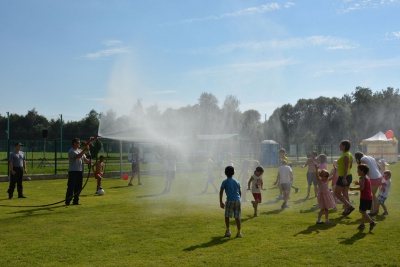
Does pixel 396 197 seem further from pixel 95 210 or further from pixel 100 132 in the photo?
pixel 100 132

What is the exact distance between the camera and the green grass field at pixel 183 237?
758 cm

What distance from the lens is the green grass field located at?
758 centimetres

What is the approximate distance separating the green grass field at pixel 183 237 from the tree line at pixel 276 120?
11365 mm

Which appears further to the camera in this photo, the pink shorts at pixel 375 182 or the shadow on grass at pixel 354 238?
the pink shorts at pixel 375 182

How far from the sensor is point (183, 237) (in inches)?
369

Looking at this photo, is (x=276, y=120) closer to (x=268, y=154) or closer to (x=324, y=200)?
(x=268, y=154)

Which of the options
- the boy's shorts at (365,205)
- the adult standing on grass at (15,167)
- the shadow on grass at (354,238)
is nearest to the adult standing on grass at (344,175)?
the boy's shorts at (365,205)

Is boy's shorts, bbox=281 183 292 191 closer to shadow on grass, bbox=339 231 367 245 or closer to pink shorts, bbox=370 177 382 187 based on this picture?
pink shorts, bbox=370 177 382 187

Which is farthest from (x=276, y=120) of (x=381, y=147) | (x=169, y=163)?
(x=169, y=163)

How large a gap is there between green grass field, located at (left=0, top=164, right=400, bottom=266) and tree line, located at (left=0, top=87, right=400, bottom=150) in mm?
11365

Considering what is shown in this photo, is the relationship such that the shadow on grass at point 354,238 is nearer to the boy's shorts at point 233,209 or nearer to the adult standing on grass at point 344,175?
the adult standing on grass at point 344,175

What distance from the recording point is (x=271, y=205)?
1462cm

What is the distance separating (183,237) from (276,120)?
10674 centimetres

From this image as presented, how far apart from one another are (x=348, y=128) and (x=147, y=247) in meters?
95.6
